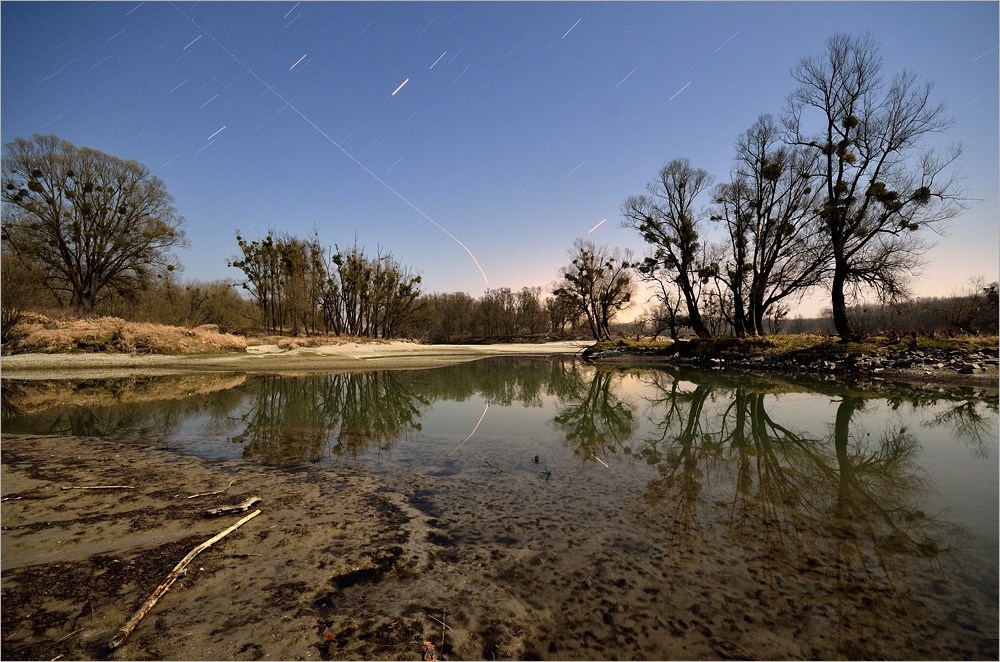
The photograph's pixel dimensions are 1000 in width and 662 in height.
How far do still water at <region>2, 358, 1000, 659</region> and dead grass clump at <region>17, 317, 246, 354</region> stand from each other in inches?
408

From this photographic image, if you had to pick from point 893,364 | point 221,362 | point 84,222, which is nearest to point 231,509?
point 221,362

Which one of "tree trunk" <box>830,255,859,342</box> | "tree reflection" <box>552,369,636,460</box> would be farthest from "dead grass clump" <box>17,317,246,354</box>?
"tree trunk" <box>830,255,859,342</box>

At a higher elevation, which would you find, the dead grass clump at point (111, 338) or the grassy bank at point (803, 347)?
the dead grass clump at point (111, 338)

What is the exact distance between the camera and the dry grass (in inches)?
825

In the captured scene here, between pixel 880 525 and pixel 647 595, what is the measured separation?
3.16 meters

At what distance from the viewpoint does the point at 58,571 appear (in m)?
3.15

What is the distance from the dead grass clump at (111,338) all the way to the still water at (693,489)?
10369 mm

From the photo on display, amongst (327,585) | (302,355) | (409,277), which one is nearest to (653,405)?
(327,585)

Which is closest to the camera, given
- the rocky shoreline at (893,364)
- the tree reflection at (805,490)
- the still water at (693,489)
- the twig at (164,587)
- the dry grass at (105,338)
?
the twig at (164,587)

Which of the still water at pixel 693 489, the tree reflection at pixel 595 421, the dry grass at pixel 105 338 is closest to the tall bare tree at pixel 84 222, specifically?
the dry grass at pixel 105 338

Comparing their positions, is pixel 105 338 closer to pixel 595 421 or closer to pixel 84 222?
pixel 84 222

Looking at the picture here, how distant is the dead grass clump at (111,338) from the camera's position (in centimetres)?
2095

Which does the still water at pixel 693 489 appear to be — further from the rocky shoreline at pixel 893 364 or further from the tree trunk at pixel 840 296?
the tree trunk at pixel 840 296

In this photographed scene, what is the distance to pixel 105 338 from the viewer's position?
72.6 ft
